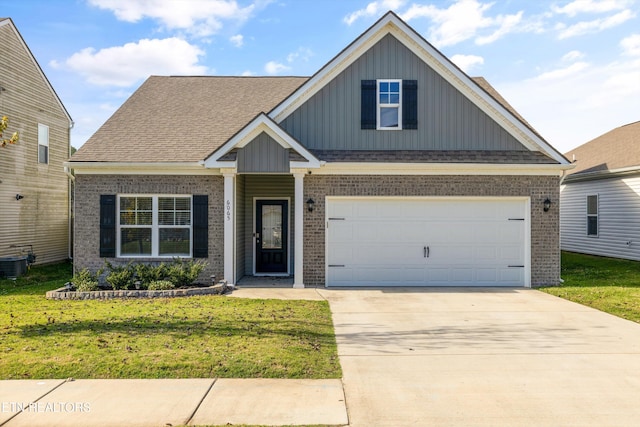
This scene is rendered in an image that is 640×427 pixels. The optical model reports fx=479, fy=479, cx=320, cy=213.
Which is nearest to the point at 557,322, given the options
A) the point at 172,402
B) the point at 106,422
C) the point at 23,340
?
the point at 172,402

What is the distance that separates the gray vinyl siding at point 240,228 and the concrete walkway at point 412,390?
5.86 metres

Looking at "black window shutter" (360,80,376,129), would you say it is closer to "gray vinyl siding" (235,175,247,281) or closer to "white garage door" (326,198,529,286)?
"white garage door" (326,198,529,286)

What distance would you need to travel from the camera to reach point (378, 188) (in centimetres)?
1269

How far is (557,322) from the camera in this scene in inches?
344

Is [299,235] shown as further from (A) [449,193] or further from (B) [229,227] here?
(A) [449,193]

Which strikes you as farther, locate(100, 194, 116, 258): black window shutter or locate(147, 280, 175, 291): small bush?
locate(100, 194, 116, 258): black window shutter

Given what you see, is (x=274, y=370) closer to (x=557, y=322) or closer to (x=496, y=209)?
(x=557, y=322)

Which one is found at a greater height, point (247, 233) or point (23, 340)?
point (247, 233)

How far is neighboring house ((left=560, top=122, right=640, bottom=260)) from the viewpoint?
680 inches

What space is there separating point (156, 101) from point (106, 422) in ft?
41.6

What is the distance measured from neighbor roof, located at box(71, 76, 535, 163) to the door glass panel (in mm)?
2633

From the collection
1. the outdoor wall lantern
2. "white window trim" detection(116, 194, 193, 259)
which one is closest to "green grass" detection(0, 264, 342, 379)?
"white window trim" detection(116, 194, 193, 259)

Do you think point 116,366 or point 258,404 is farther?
point 116,366

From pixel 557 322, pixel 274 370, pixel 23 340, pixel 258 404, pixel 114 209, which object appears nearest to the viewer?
pixel 258 404
